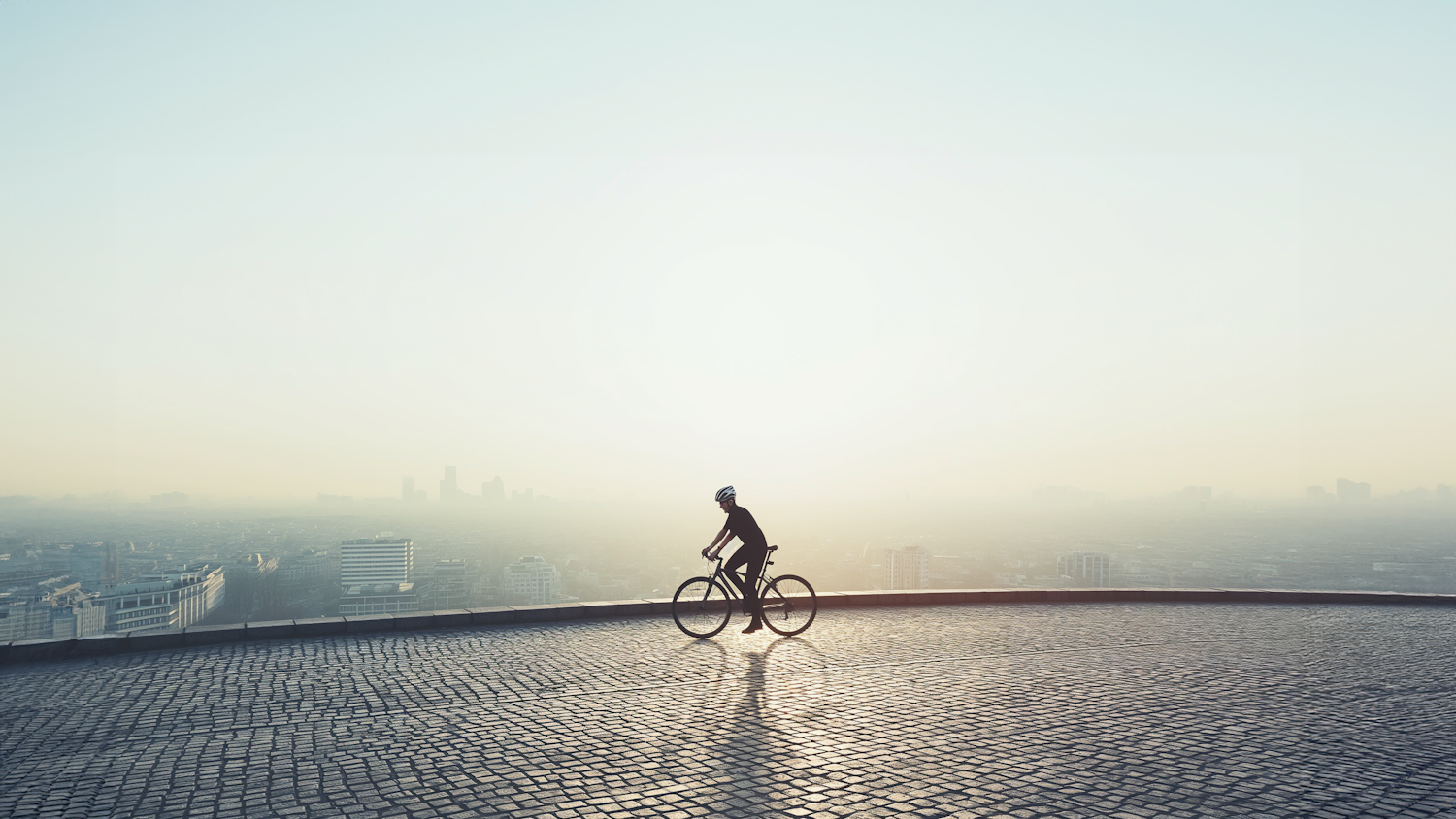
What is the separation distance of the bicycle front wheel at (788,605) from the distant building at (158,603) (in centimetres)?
1002

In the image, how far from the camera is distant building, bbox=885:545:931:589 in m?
17.1

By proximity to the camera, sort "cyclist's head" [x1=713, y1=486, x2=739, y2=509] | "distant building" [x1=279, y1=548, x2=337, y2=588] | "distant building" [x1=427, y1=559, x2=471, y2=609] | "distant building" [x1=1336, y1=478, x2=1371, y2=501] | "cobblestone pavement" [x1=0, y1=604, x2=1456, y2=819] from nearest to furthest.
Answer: "cobblestone pavement" [x1=0, y1=604, x2=1456, y2=819]
"cyclist's head" [x1=713, y1=486, x2=739, y2=509]
"distant building" [x1=427, y1=559, x2=471, y2=609]
"distant building" [x1=279, y1=548, x2=337, y2=588]
"distant building" [x1=1336, y1=478, x2=1371, y2=501]

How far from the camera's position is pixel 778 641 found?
34.2 ft

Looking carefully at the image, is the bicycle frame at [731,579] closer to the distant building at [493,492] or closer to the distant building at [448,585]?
the distant building at [448,585]

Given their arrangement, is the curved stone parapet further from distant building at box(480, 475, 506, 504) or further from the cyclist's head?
distant building at box(480, 475, 506, 504)

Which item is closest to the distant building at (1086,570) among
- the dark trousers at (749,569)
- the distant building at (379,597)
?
the dark trousers at (749,569)

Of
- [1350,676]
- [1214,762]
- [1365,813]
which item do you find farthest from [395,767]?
[1350,676]

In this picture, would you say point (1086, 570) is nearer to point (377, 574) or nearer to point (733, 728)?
point (733, 728)

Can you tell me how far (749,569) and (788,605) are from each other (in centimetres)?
74

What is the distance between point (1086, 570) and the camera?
2042 centimetres

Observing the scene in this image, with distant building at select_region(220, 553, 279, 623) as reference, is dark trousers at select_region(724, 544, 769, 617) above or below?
above

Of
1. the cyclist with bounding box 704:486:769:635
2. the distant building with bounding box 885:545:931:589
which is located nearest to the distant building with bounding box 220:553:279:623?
the cyclist with bounding box 704:486:769:635

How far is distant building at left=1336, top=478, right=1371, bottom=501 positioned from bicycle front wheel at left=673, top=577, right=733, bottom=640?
72.8 m

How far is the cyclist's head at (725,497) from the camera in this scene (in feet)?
34.4
